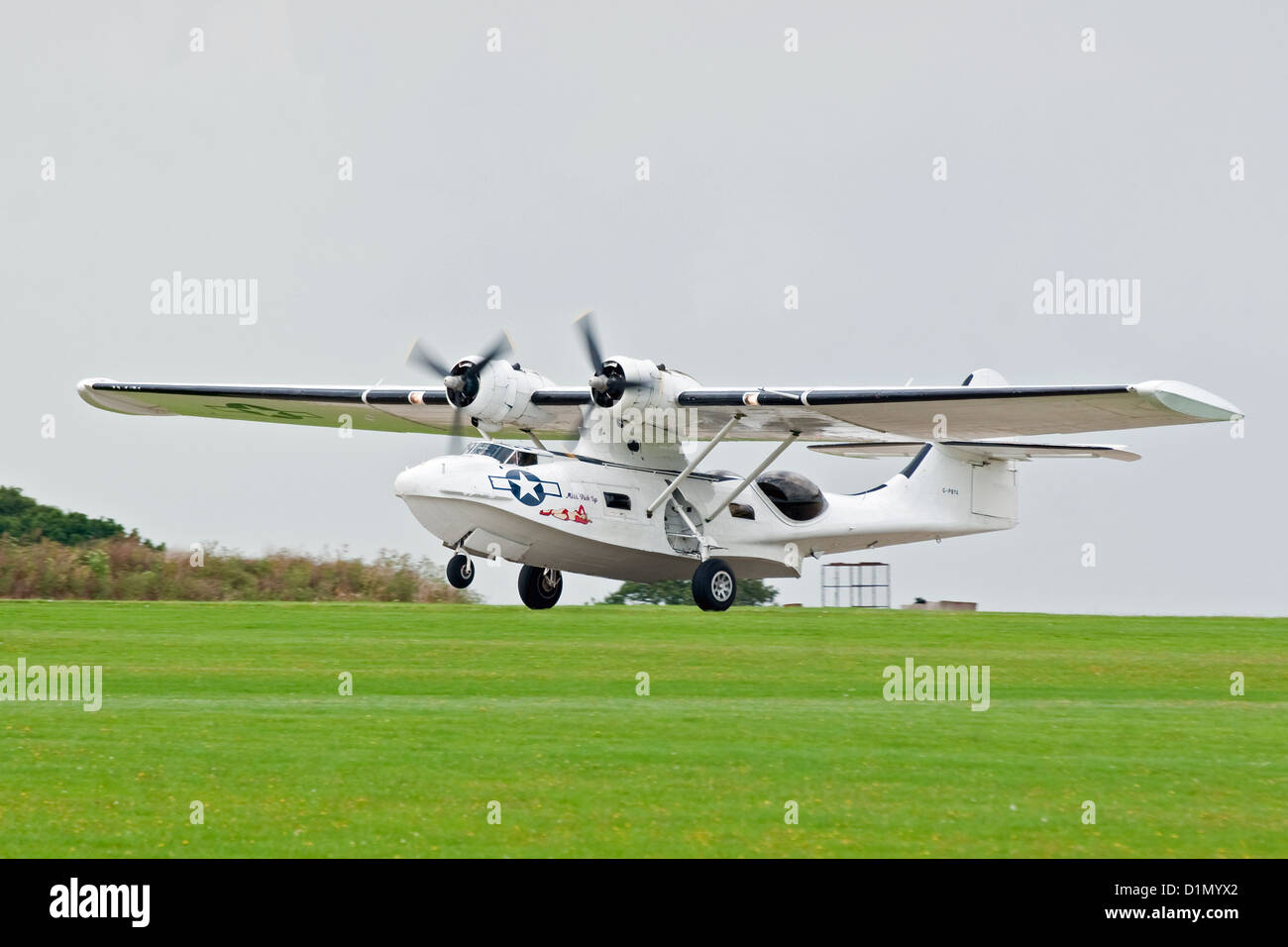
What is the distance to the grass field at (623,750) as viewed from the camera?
1068 cm

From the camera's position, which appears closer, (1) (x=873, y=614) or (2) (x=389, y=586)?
(1) (x=873, y=614)

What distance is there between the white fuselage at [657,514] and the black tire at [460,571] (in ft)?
4.56

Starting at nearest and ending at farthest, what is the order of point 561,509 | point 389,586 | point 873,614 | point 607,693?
point 607,693 < point 561,509 < point 873,614 < point 389,586

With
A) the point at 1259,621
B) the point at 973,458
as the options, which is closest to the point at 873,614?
the point at 973,458

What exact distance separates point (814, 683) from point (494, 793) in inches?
292

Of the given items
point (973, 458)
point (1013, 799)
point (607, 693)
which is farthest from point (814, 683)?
point (973, 458)

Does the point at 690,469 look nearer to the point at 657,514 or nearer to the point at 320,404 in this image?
the point at 657,514

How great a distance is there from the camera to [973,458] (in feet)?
113

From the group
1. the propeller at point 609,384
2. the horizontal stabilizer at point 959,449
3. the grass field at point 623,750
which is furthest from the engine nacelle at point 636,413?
the grass field at point 623,750

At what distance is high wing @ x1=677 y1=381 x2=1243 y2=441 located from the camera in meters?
23.7

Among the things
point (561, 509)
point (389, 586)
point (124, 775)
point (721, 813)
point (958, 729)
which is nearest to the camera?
point (721, 813)

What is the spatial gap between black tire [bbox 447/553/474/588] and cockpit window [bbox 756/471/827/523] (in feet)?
19.7
